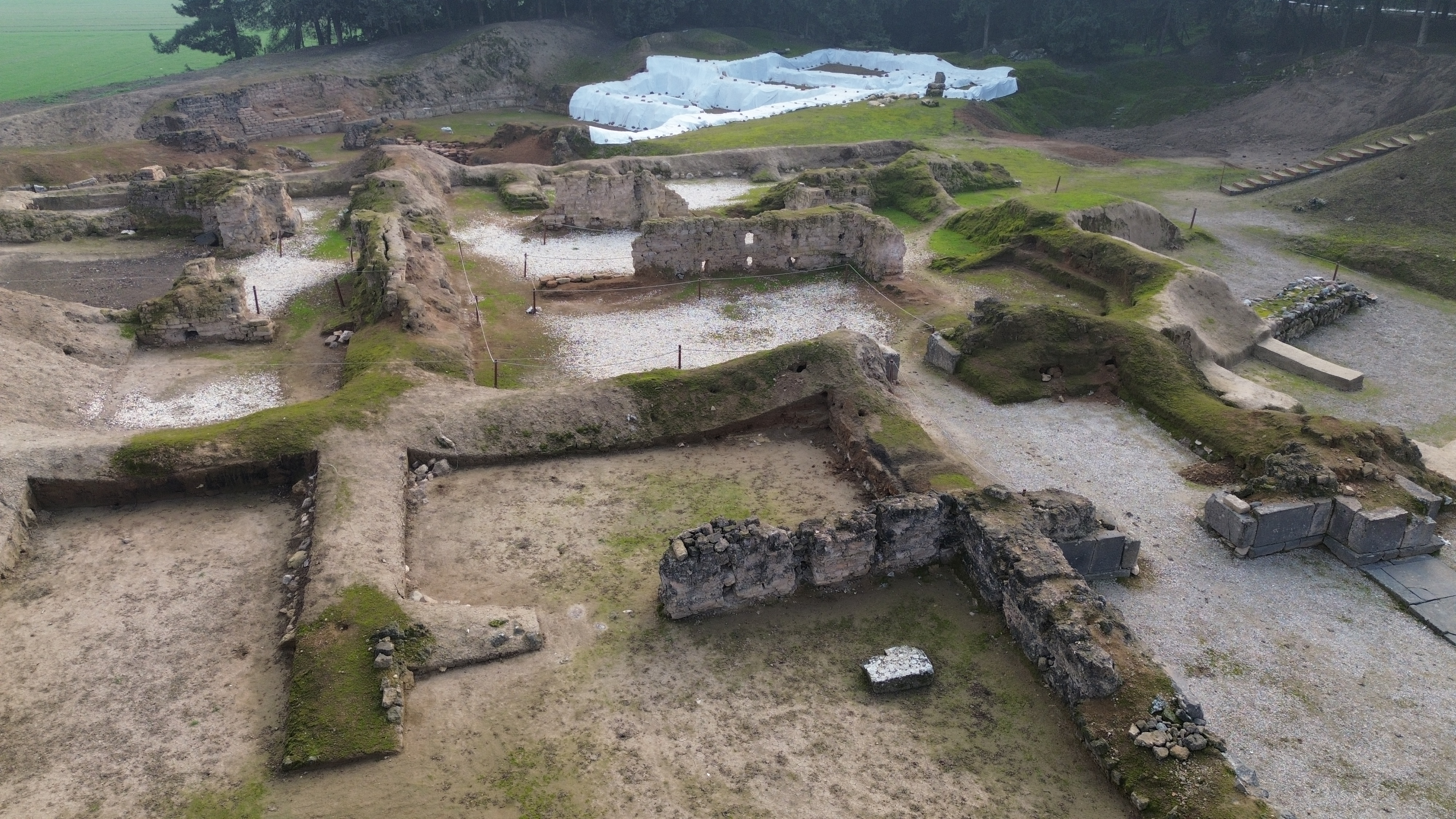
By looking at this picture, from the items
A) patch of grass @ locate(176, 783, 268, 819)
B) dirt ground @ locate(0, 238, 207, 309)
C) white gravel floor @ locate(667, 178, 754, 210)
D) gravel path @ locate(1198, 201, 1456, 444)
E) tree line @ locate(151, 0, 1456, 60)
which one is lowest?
gravel path @ locate(1198, 201, 1456, 444)

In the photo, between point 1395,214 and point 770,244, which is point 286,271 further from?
point 1395,214

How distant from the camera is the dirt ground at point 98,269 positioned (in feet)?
94.7

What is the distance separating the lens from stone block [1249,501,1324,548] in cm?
1705

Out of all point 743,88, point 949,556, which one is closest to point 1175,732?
point 949,556

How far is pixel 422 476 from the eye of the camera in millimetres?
19016

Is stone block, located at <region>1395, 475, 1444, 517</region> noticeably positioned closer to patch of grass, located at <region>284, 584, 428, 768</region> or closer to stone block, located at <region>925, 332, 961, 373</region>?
stone block, located at <region>925, 332, 961, 373</region>

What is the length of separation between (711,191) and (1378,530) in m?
31.4

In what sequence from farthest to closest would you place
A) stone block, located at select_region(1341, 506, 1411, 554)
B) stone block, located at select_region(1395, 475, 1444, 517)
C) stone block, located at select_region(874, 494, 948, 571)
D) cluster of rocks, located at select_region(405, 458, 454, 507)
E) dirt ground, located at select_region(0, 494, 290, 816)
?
1. cluster of rocks, located at select_region(405, 458, 454, 507)
2. stone block, located at select_region(1395, 475, 1444, 517)
3. stone block, located at select_region(1341, 506, 1411, 554)
4. stone block, located at select_region(874, 494, 948, 571)
5. dirt ground, located at select_region(0, 494, 290, 816)

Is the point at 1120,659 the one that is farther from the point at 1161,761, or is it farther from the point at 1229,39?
the point at 1229,39

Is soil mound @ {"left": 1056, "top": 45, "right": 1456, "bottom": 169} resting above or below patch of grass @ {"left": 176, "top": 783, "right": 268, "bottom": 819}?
above

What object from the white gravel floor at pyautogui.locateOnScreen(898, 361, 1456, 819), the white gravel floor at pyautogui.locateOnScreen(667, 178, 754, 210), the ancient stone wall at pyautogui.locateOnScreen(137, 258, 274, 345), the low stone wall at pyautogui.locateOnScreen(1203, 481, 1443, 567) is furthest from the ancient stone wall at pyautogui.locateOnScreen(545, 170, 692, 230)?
the low stone wall at pyautogui.locateOnScreen(1203, 481, 1443, 567)

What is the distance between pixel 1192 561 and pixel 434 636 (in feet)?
44.8

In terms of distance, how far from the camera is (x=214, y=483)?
60.1 feet

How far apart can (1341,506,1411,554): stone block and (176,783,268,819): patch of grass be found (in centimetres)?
1859
